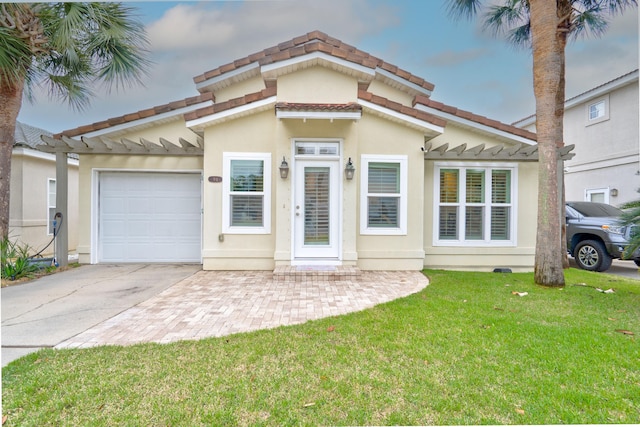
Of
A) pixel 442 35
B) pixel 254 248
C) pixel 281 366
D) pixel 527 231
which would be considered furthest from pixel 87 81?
pixel 527 231

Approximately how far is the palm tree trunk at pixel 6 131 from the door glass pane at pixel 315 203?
666 centimetres

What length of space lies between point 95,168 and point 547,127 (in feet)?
34.5

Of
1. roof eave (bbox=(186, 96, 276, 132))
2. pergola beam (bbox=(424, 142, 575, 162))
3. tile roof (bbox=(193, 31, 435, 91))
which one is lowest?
pergola beam (bbox=(424, 142, 575, 162))

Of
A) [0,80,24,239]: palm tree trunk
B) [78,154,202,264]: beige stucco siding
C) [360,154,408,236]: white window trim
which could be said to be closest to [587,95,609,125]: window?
[360,154,408,236]: white window trim

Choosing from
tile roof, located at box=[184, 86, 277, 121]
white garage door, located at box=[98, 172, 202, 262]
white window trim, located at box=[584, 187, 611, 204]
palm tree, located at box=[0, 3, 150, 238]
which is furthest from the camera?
white window trim, located at box=[584, 187, 611, 204]

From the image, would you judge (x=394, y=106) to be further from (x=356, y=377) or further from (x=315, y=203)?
(x=356, y=377)

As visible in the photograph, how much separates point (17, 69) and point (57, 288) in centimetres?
454

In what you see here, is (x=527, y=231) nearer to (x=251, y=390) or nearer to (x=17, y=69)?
(x=251, y=390)

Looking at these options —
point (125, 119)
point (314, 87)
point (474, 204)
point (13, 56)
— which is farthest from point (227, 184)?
point (474, 204)

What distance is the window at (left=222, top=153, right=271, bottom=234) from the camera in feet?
24.4

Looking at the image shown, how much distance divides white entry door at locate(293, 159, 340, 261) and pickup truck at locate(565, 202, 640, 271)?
743 cm

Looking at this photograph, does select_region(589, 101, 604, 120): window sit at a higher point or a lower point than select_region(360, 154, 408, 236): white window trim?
higher

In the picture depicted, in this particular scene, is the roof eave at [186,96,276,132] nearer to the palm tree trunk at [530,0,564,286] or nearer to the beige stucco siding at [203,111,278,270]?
the beige stucco siding at [203,111,278,270]

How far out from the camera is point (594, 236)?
895cm
